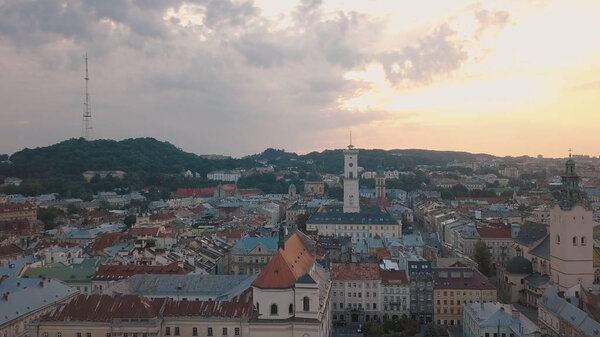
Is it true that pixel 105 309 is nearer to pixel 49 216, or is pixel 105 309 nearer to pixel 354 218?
pixel 354 218

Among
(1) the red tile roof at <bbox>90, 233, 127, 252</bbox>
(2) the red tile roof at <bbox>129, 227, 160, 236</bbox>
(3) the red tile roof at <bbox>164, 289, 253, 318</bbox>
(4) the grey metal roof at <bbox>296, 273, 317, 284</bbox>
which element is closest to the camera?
(3) the red tile roof at <bbox>164, 289, 253, 318</bbox>

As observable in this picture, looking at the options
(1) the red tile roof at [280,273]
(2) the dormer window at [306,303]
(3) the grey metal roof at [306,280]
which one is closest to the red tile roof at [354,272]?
(1) the red tile roof at [280,273]

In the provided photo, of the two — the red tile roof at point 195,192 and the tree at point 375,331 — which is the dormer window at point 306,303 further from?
the red tile roof at point 195,192

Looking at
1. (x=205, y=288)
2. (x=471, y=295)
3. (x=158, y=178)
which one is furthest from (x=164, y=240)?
(x=158, y=178)

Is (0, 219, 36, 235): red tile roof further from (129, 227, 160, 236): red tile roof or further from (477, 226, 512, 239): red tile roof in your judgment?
(477, 226, 512, 239): red tile roof

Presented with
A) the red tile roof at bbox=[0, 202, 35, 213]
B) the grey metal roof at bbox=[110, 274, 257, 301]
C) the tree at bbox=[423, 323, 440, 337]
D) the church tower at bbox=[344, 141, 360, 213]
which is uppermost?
the church tower at bbox=[344, 141, 360, 213]

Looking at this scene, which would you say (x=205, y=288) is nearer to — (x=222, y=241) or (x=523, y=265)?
(x=222, y=241)

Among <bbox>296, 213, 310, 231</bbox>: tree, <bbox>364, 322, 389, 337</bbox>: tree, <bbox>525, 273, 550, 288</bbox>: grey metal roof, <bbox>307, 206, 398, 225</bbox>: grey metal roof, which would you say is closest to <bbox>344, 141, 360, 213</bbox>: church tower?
<bbox>307, 206, 398, 225</bbox>: grey metal roof
